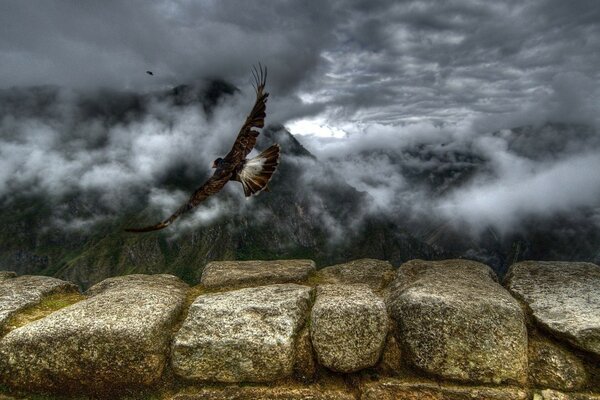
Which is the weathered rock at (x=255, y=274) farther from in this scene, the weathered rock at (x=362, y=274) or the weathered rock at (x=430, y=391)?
the weathered rock at (x=430, y=391)

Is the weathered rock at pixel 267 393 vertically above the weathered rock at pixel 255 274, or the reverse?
the weathered rock at pixel 255 274

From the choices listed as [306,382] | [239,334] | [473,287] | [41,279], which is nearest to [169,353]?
[239,334]

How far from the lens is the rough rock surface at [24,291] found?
1214cm

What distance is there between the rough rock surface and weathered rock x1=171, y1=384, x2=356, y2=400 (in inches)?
243

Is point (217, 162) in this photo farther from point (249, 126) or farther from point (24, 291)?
point (24, 291)

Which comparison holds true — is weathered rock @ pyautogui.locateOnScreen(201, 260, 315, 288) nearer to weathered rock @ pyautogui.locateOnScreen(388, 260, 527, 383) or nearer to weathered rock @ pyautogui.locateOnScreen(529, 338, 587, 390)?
weathered rock @ pyautogui.locateOnScreen(388, 260, 527, 383)

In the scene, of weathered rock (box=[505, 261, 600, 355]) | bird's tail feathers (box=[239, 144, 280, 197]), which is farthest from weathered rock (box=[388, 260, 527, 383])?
bird's tail feathers (box=[239, 144, 280, 197])

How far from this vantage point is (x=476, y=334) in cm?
1016

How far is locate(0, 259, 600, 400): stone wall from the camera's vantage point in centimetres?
996

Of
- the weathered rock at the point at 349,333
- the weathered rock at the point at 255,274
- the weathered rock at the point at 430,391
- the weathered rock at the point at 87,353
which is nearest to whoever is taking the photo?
the weathered rock at the point at 430,391

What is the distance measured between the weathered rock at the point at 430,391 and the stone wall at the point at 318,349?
25 millimetres

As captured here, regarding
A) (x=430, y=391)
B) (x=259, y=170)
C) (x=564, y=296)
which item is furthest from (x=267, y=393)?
(x=564, y=296)

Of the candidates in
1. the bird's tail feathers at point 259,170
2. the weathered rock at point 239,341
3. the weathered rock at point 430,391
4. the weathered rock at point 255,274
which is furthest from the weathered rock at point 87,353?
the weathered rock at point 430,391

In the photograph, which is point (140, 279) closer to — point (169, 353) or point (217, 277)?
point (217, 277)
